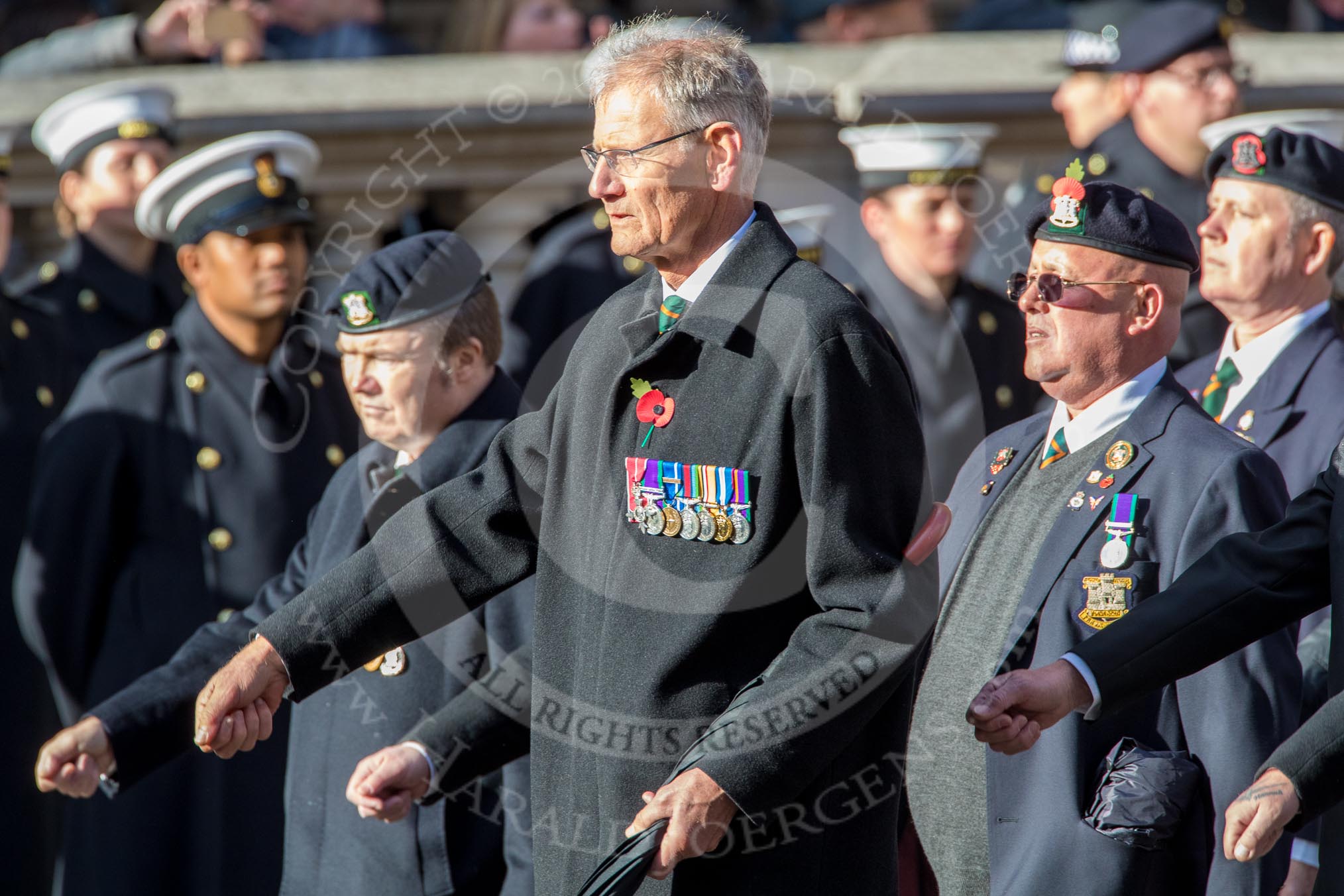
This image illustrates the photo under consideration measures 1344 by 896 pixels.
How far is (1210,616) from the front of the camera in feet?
9.75

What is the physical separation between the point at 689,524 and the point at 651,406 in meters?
0.22

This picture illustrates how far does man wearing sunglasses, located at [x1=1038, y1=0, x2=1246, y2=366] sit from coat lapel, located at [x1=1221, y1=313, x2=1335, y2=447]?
1557 millimetres

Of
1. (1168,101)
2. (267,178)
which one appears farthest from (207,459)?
(1168,101)

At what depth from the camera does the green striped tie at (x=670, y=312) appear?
9.93 ft

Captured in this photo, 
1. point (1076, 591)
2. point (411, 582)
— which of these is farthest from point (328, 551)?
point (1076, 591)

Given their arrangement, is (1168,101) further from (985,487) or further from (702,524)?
(702,524)

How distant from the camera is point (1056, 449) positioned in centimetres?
379

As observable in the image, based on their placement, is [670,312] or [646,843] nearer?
[646,843]

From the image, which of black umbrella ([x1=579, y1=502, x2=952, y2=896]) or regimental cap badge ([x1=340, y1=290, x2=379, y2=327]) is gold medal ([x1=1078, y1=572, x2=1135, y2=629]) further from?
regimental cap badge ([x1=340, y1=290, x2=379, y2=327])

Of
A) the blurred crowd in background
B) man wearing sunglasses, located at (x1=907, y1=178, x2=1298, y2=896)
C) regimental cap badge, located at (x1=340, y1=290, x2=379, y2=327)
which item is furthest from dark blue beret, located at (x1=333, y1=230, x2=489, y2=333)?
the blurred crowd in background

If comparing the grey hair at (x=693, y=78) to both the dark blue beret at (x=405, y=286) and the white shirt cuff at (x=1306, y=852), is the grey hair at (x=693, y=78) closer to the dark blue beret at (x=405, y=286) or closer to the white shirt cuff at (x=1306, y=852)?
the dark blue beret at (x=405, y=286)

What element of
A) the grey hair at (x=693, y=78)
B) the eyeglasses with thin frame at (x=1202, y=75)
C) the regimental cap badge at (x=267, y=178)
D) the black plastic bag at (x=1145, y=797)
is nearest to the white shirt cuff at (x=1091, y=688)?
the black plastic bag at (x=1145, y=797)

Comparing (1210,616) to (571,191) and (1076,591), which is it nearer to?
(1076,591)

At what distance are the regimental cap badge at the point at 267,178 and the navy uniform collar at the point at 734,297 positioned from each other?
8.37 ft
